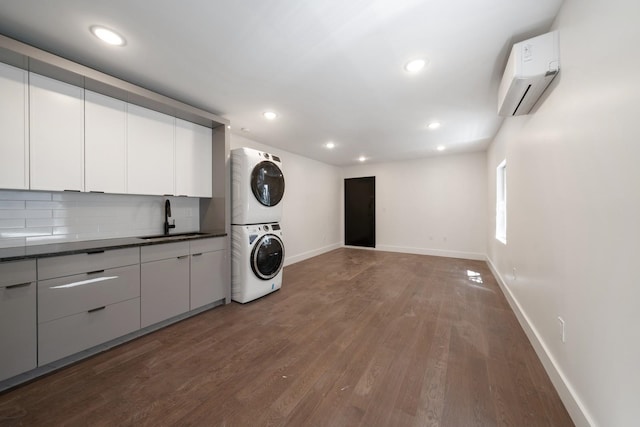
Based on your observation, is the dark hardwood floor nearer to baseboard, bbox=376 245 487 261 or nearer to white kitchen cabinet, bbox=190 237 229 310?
white kitchen cabinet, bbox=190 237 229 310

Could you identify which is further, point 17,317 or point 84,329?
point 84,329

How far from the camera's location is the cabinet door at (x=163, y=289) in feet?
6.94

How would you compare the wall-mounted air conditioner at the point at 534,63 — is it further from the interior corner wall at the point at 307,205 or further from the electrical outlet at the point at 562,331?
the interior corner wall at the point at 307,205

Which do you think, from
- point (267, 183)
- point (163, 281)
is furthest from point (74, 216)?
point (267, 183)

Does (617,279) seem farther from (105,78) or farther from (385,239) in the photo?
(385,239)

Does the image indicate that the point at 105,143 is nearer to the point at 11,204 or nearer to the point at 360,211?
the point at 11,204

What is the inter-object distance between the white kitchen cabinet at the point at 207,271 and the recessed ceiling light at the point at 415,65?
106 inches

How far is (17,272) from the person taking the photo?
1513mm

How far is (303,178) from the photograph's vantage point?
17.5 feet

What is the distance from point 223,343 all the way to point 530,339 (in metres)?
2.78

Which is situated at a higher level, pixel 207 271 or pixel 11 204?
pixel 11 204

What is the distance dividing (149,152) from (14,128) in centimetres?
86

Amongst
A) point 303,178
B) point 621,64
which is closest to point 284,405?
point 621,64

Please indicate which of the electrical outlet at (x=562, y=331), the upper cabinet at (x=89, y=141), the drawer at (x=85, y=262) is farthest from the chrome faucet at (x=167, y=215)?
the electrical outlet at (x=562, y=331)
